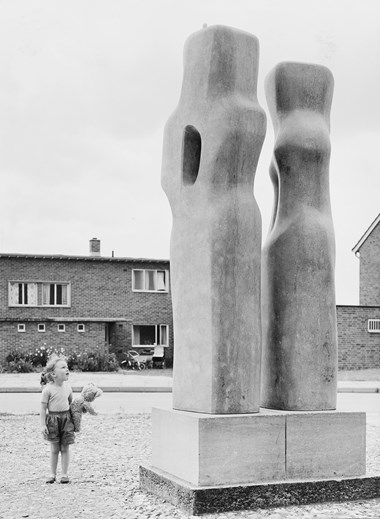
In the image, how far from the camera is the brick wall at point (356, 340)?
3681 cm

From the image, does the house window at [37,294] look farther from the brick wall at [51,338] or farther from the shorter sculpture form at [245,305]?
the shorter sculpture form at [245,305]

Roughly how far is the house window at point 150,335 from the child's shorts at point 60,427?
31572mm

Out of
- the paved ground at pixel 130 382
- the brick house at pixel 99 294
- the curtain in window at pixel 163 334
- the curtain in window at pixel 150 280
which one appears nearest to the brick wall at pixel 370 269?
the brick house at pixel 99 294

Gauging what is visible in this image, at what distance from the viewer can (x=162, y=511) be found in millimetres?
7105

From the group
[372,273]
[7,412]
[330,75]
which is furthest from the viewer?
[372,273]

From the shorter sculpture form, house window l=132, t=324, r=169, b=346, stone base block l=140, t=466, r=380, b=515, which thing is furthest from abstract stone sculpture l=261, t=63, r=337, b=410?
house window l=132, t=324, r=169, b=346

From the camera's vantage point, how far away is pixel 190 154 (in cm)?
790

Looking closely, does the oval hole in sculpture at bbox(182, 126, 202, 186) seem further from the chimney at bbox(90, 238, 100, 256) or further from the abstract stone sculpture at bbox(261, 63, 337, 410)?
the chimney at bbox(90, 238, 100, 256)

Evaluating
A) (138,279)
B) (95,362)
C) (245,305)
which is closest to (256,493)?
(245,305)

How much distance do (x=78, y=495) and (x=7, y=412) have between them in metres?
9.01

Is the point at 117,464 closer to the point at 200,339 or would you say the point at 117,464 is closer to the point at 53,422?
the point at 53,422

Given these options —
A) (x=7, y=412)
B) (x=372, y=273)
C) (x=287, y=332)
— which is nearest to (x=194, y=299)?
(x=287, y=332)

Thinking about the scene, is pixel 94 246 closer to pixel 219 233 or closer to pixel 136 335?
pixel 136 335

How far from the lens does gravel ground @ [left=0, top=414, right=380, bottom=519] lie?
23.2 ft
